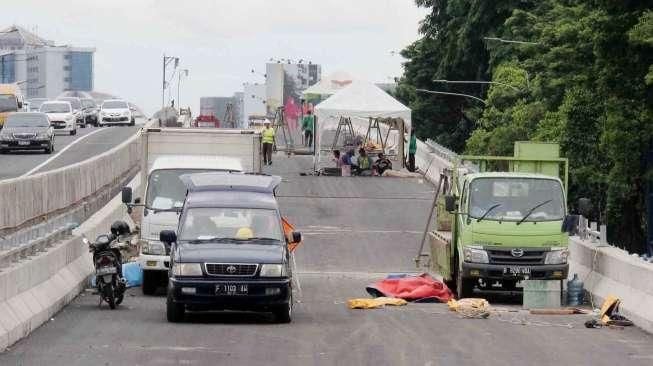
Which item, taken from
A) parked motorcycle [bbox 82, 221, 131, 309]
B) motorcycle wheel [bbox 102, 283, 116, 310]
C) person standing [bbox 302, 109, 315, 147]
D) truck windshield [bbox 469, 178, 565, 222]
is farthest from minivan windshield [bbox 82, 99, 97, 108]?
motorcycle wheel [bbox 102, 283, 116, 310]

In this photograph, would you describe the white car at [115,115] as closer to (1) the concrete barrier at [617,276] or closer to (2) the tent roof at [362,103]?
(2) the tent roof at [362,103]

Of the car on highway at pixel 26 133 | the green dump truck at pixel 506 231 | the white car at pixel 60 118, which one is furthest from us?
the white car at pixel 60 118

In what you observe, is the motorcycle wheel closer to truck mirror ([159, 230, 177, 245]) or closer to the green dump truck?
truck mirror ([159, 230, 177, 245])

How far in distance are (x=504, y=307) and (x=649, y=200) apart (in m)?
17.3

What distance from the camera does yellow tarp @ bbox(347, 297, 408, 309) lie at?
24152 mm

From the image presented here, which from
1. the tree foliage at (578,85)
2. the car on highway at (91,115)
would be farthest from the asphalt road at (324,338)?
the car on highway at (91,115)

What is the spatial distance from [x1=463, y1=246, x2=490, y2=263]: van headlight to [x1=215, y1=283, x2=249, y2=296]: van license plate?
6518 mm

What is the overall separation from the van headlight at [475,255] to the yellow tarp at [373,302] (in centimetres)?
166

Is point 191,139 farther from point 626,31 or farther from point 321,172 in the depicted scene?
point 321,172

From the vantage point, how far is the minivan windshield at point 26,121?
64.4m

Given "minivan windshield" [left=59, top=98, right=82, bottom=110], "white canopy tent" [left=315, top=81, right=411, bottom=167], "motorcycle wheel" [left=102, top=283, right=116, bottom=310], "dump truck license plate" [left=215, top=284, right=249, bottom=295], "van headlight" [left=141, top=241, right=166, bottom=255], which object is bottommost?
"minivan windshield" [left=59, top=98, right=82, bottom=110]

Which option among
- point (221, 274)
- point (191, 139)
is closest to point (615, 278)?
point (221, 274)

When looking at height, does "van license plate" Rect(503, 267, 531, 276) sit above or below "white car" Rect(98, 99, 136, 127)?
above

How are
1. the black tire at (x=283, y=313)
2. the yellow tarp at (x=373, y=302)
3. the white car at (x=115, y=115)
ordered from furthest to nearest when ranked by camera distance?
the white car at (x=115, y=115) < the yellow tarp at (x=373, y=302) < the black tire at (x=283, y=313)
